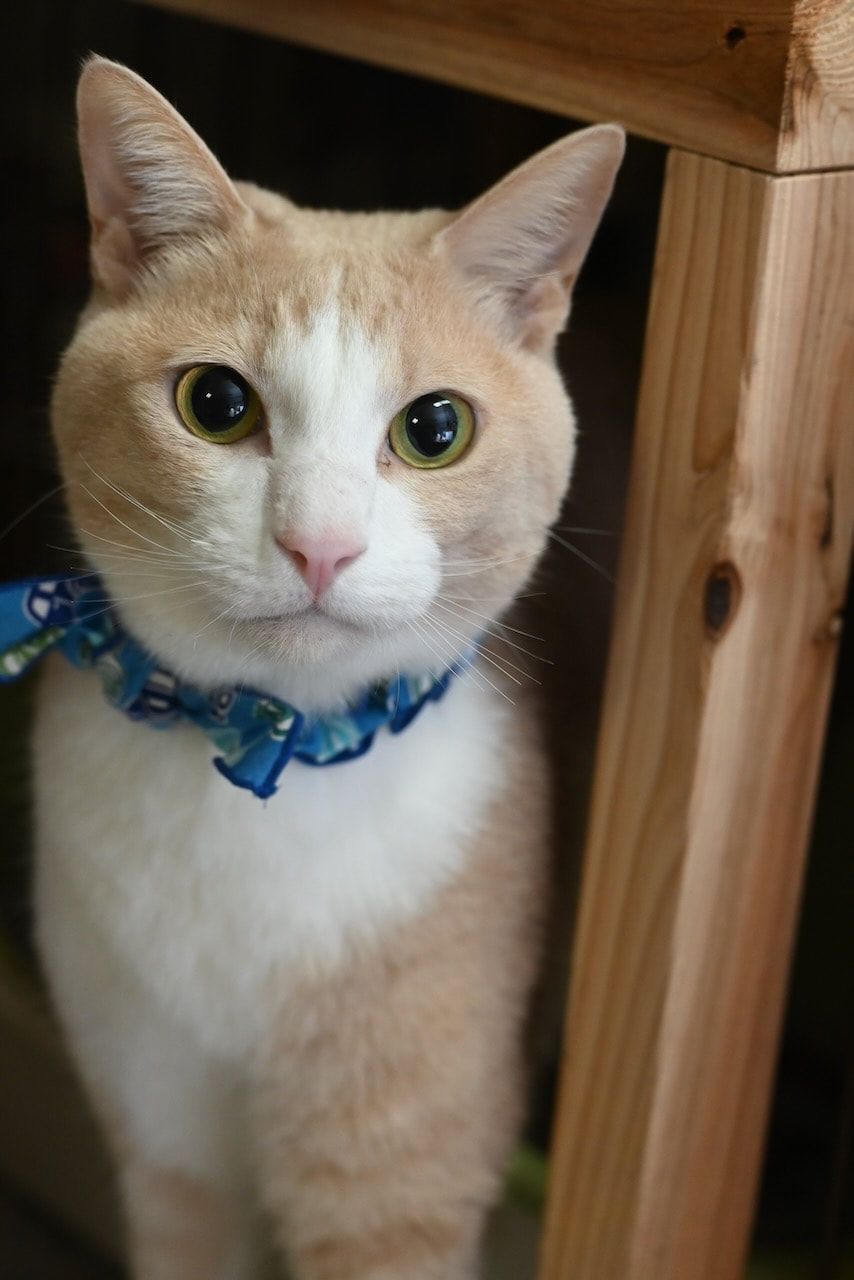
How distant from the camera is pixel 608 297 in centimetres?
130

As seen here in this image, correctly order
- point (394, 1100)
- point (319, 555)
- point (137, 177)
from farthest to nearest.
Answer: point (394, 1100)
point (137, 177)
point (319, 555)

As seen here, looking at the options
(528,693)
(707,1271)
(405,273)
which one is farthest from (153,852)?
(707,1271)

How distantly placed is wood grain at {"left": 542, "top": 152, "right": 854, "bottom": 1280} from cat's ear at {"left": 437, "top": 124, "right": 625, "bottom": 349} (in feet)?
0.18

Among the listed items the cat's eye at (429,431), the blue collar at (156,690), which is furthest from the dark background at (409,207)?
the cat's eye at (429,431)

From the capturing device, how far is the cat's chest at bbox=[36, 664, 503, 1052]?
97 cm

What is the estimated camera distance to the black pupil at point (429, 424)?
0.85 m

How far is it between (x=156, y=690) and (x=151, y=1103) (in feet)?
1.23

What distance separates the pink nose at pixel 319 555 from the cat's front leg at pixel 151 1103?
0.40m

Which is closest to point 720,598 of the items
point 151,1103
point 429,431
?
point 429,431

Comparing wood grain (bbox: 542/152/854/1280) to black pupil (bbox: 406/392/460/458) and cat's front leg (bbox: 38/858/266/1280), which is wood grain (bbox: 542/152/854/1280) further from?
cat's front leg (bbox: 38/858/266/1280)

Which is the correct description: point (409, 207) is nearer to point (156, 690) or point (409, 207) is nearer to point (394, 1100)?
point (156, 690)

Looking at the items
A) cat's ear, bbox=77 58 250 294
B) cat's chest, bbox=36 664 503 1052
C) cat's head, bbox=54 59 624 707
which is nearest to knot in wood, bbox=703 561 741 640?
cat's head, bbox=54 59 624 707

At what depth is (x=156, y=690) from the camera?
37.2 inches

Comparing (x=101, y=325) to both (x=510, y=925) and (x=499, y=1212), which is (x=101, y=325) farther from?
(x=499, y=1212)
